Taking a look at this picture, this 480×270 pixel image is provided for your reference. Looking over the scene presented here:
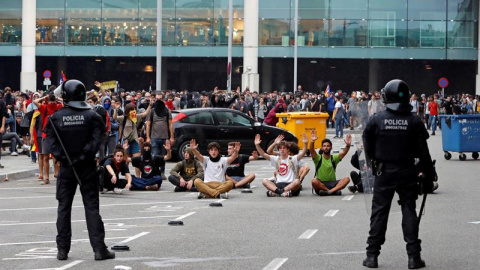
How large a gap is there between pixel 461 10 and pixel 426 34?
2.58m

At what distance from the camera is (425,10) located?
6388 centimetres

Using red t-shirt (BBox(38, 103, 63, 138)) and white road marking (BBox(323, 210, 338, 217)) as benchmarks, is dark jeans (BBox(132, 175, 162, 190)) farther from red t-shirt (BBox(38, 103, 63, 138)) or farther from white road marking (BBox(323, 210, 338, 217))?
white road marking (BBox(323, 210, 338, 217))

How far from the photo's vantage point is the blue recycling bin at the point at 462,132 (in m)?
27.4

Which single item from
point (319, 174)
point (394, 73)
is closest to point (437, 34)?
point (394, 73)

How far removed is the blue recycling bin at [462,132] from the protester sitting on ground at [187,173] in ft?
33.4

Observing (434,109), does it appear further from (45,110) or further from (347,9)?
(45,110)

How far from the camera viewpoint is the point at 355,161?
1509 centimetres

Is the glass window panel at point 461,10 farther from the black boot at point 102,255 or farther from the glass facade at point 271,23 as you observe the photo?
the black boot at point 102,255

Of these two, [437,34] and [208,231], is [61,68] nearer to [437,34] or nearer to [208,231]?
[437,34]

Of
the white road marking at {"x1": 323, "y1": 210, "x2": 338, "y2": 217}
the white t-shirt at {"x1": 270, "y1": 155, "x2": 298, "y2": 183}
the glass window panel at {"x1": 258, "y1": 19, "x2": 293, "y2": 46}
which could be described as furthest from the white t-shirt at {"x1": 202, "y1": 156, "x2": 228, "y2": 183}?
the glass window panel at {"x1": 258, "y1": 19, "x2": 293, "y2": 46}

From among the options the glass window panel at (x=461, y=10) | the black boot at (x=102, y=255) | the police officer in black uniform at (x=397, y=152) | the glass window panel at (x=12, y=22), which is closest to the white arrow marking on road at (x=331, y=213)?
the police officer in black uniform at (x=397, y=152)

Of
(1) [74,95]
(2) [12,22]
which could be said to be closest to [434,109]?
(2) [12,22]

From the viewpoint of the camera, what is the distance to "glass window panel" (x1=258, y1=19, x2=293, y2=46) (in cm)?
6469

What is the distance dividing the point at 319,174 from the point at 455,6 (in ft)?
158
